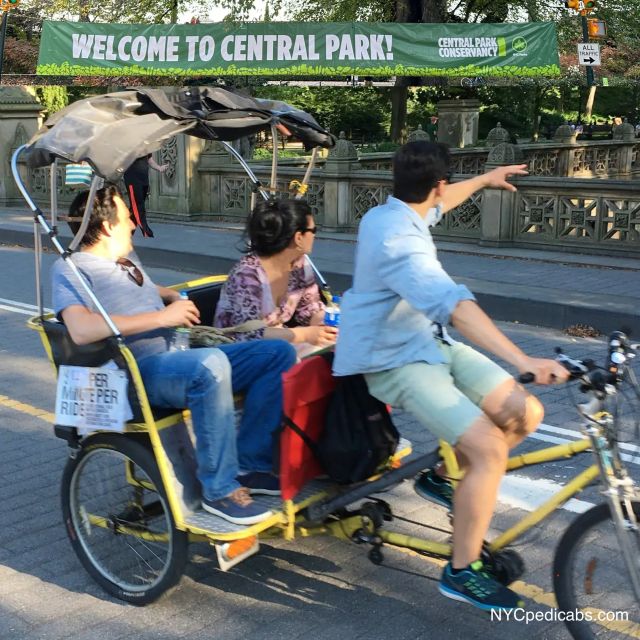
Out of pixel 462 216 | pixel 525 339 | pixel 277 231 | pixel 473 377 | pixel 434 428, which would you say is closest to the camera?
pixel 434 428

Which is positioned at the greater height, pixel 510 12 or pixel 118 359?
pixel 510 12

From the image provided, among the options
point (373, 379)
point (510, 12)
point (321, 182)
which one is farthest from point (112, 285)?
point (510, 12)

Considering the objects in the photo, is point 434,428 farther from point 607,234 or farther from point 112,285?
point 607,234

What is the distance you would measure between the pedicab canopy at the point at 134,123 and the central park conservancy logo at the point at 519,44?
14919 millimetres

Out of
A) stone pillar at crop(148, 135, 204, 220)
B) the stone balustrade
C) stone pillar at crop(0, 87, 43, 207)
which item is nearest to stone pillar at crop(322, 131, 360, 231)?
the stone balustrade

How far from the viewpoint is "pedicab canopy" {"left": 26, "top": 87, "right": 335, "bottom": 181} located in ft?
12.2

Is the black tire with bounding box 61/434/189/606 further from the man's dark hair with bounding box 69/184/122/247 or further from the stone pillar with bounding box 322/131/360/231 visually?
the stone pillar with bounding box 322/131/360/231

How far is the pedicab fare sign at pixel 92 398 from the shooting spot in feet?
12.3

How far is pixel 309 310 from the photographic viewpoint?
15.7ft

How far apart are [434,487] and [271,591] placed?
2.71 ft

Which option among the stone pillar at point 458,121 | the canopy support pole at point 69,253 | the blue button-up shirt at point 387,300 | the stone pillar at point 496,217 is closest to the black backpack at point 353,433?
the blue button-up shirt at point 387,300

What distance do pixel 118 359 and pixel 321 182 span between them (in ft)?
40.5

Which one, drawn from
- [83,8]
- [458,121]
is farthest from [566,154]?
[83,8]

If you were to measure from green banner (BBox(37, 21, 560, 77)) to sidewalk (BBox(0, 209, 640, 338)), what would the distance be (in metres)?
4.50
